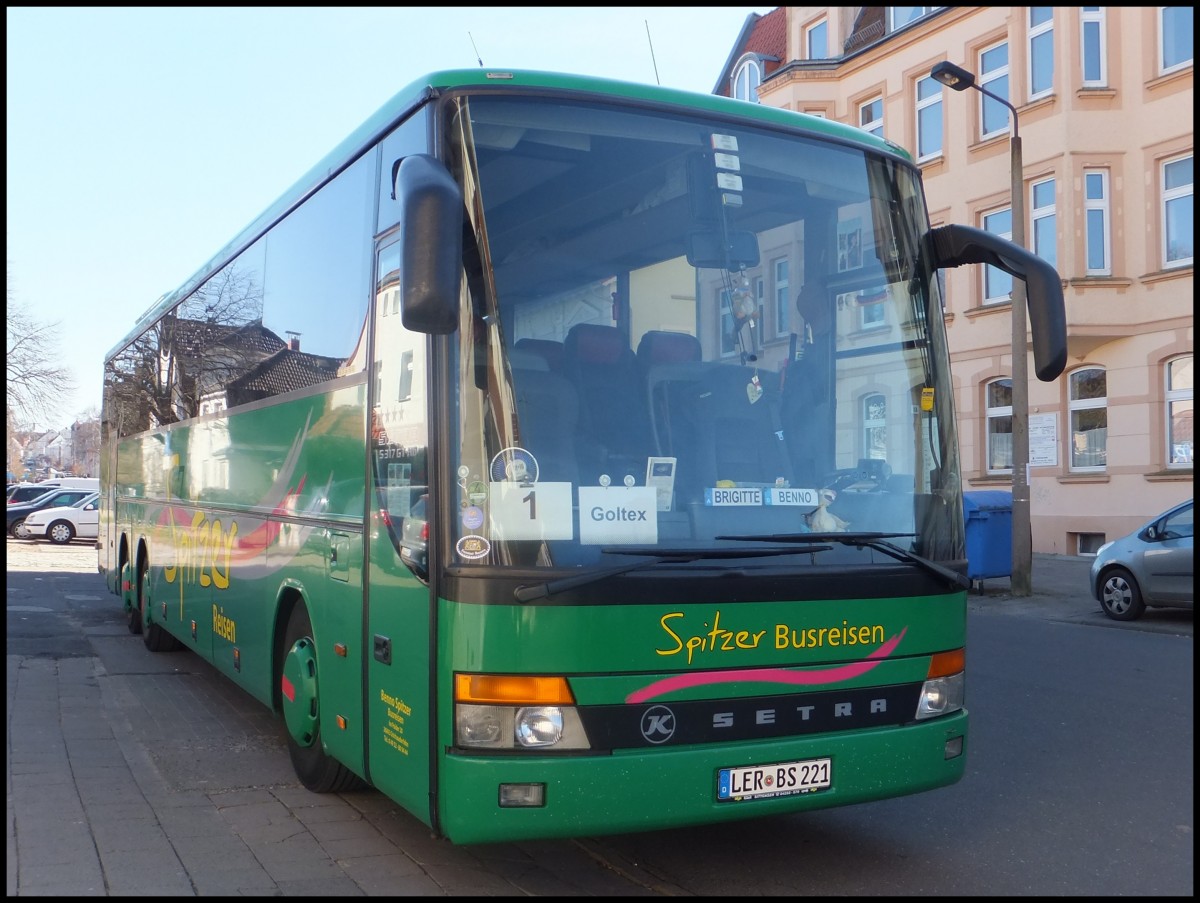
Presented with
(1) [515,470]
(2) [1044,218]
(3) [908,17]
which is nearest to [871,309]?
(1) [515,470]

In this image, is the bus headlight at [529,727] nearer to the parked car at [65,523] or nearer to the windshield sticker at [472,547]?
the windshield sticker at [472,547]

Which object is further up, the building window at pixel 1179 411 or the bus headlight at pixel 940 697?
the building window at pixel 1179 411

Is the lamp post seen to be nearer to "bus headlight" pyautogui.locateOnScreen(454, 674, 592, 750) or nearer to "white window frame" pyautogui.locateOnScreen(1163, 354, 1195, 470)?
"white window frame" pyautogui.locateOnScreen(1163, 354, 1195, 470)

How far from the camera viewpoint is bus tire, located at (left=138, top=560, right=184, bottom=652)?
11.8 m

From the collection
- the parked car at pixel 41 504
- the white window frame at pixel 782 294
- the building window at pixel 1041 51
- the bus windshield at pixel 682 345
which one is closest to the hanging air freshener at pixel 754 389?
the bus windshield at pixel 682 345

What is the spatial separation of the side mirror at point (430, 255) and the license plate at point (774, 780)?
6.41 feet

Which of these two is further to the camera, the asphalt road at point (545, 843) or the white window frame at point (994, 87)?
the white window frame at point (994, 87)

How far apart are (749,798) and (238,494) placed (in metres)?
4.35

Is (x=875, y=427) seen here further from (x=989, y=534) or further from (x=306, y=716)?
(x=989, y=534)

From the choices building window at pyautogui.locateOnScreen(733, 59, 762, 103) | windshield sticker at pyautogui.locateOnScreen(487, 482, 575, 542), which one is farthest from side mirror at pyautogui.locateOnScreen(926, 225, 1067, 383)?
building window at pyautogui.locateOnScreen(733, 59, 762, 103)

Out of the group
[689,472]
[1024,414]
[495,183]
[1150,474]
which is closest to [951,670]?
[689,472]

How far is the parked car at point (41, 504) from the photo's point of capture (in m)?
35.7

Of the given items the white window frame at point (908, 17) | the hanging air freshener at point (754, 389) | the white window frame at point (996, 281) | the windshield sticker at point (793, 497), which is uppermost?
the white window frame at point (908, 17)

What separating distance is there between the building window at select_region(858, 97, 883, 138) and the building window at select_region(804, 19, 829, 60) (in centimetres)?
222
